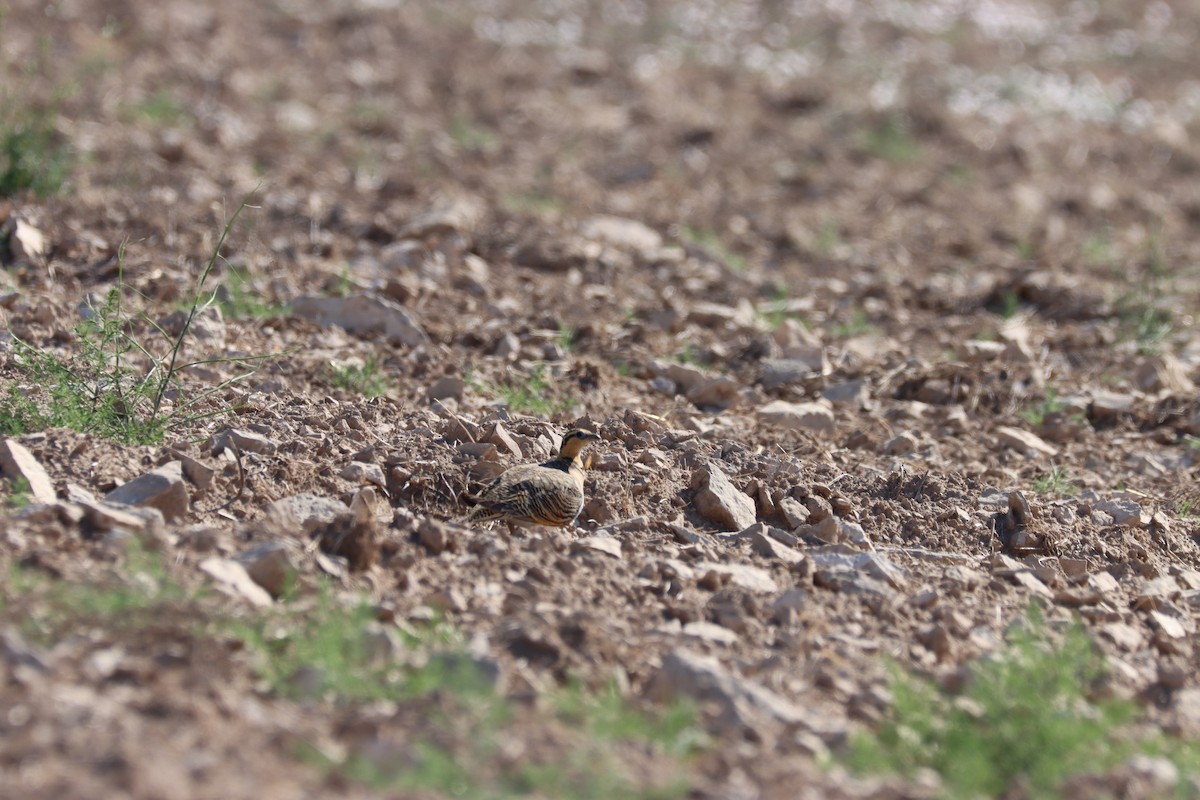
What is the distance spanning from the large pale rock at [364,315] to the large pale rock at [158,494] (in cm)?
A: 194

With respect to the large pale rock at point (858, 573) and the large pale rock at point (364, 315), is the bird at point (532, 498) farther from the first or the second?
the large pale rock at point (364, 315)

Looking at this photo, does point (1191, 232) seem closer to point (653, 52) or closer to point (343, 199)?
point (653, 52)

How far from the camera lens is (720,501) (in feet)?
14.4

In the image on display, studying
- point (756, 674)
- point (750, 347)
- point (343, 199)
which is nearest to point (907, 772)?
point (756, 674)

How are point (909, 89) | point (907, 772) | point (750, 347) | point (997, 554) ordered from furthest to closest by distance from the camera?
point (909, 89), point (750, 347), point (997, 554), point (907, 772)

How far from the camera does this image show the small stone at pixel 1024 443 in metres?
5.46

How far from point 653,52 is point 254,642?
9772 millimetres

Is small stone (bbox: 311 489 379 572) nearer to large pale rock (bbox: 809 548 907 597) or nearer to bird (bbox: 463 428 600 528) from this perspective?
bird (bbox: 463 428 600 528)

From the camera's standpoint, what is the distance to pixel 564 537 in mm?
4051

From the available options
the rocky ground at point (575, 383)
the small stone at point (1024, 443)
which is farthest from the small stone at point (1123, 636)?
the small stone at point (1024, 443)

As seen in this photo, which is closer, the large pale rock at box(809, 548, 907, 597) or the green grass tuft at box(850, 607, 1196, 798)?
the green grass tuft at box(850, 607, 1196, 798)

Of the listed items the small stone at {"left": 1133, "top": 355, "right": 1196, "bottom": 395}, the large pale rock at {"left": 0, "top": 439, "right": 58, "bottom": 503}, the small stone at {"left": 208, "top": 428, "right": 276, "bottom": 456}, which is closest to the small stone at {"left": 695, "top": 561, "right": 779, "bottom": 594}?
the small stone at {"left": 208, "top": 428, "right": 276, "bottom": 456}

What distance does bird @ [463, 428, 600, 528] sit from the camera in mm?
4172

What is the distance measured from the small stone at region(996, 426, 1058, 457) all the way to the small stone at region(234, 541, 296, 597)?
3.14 m
